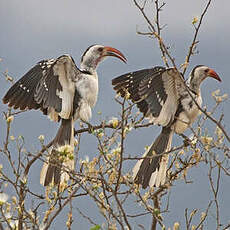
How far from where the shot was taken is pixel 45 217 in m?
2.96

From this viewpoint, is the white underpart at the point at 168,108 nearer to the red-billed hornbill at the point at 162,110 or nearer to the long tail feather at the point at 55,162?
the red-billed hornbill at the point at 162,110

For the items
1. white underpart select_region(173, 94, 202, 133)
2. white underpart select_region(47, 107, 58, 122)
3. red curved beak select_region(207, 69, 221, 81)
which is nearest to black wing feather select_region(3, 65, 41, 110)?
white underpart select_region(47, 107, 58, 122)

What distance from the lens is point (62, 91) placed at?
15.1 feet

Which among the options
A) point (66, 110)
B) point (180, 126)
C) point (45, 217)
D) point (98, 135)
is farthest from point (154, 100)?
point (45, 217)

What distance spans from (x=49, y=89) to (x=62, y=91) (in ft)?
0.53

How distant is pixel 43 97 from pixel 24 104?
1.62 feet

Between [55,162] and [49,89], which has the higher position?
[49,89]

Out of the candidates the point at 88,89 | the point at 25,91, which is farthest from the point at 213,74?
the point at 25,91

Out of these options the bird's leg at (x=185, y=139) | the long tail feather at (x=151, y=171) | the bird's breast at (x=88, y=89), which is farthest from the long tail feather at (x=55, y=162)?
the bird's leg at (x=185, y=139)

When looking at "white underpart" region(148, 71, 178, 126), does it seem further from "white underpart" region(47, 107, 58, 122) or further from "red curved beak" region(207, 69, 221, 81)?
"white underpart" region(47, 107, 58, 122)

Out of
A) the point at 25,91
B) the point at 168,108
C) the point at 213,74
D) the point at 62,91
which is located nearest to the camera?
the point at 62,91

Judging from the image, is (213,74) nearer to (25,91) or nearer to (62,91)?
(62,91)

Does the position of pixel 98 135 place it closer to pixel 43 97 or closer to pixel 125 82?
pixel 43 97

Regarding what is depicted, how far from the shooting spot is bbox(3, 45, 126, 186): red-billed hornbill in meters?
4.48
